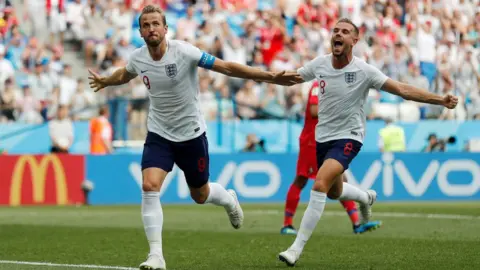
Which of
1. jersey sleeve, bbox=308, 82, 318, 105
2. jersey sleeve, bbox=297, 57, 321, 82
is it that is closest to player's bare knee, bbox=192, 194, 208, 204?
jersey sleeve, bbox=297, 57, 321, 82

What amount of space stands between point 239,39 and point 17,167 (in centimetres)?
712

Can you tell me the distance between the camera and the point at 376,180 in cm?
2373

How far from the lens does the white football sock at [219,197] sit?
1109 centimetres

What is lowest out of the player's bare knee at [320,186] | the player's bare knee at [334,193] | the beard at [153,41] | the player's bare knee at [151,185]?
the player's bare knee at [334,193]

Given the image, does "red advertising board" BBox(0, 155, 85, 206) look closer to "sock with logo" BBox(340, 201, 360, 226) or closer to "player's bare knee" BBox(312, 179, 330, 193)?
"sock with logo" BBox(340, 201, 360, 226)

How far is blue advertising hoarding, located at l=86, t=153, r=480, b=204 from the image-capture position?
22969 mm

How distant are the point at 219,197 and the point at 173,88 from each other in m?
1.59

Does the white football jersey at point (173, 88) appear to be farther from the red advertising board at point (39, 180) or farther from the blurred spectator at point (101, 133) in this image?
the blurred spectator at point (101, 133)

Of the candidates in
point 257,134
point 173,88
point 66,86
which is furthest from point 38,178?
point 173,88

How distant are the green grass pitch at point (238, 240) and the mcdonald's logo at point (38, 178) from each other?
2402 mm

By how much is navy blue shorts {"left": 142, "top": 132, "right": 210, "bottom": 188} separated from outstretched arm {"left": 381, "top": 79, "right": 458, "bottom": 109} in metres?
1.93

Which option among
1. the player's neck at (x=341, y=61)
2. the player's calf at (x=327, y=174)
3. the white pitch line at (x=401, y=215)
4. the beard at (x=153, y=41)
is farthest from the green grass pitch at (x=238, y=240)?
the beard at (x=153, y=41)

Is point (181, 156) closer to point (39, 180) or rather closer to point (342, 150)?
point (342, 150)

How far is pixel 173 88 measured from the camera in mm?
10102
